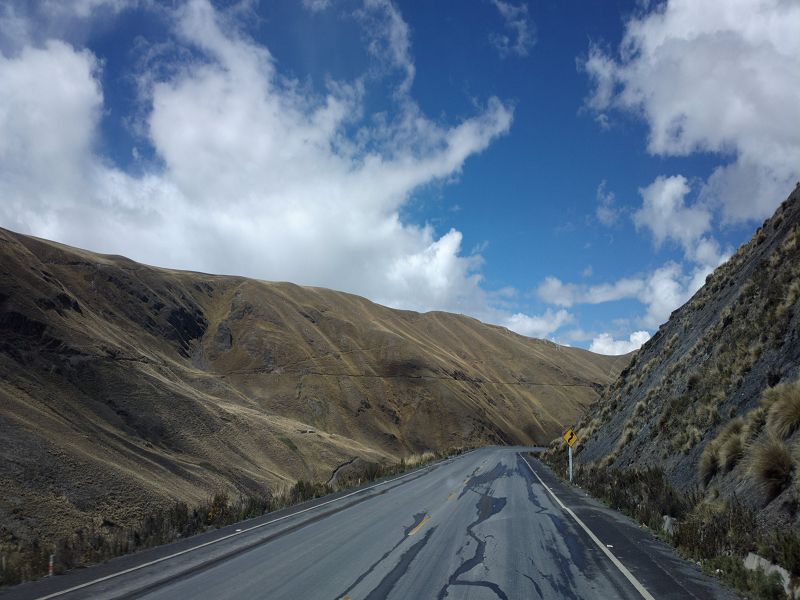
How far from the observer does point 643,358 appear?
1324 inches

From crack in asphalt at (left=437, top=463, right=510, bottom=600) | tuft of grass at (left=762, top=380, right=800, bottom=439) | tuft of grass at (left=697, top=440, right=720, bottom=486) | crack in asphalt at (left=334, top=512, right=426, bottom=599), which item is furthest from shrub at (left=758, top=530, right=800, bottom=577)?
crack in asphalt at (left=334, top=512, right=426, bottom=599)

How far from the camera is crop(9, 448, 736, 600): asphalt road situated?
6875 mm

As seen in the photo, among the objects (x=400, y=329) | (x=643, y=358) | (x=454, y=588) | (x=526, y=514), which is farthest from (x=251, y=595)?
(x=400, y=329)

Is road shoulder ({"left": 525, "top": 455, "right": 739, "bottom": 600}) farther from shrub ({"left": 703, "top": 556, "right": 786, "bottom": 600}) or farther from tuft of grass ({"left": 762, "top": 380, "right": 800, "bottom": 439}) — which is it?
tuft of grass ({"left": 762, "top": 380, "right": 800, "bottom": 439})

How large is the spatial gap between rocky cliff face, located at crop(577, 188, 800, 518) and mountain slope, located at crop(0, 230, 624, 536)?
1836cm

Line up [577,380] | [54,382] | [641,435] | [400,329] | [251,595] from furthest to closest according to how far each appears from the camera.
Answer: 1. [577,380]
2. [400,329]
3. [54,382]
4. [641,435]
5. [251,595]

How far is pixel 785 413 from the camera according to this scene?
9.53m

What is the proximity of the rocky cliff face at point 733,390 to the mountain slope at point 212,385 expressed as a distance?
723 inches

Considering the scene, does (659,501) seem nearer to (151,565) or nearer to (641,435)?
(641,435)

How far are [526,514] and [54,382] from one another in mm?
27019

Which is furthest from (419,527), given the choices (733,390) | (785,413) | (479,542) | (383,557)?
(733,390)

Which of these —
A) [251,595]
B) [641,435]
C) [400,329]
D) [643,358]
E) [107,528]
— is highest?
[400,329]

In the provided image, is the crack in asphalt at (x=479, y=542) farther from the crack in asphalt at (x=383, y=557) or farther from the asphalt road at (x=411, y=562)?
the crack in asphalt at (x=383, y=557)

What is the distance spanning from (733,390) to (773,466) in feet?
20.2
